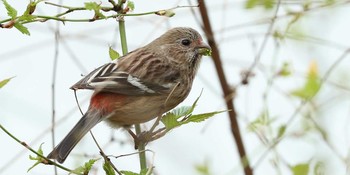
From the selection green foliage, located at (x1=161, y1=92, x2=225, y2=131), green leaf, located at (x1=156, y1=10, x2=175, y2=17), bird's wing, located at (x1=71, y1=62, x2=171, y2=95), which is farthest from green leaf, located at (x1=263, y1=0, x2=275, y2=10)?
green foliage, located at (x1=161, y1=92, x2=225, y2=131)

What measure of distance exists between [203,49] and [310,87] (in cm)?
96

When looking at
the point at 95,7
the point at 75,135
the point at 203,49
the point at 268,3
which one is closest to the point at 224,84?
the point at 203,49

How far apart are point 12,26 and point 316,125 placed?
2110mm

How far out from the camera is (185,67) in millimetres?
4715

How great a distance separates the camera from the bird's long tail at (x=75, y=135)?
3.25m

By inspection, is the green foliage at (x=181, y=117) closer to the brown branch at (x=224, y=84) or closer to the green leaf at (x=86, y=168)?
the green leaf at (x=86, y=168)

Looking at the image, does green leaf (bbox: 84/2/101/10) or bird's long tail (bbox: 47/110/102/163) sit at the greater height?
green leaf (bbox: 84/2/101/10)

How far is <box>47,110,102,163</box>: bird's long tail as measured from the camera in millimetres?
3254

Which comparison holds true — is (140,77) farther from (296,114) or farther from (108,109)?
(296,114)

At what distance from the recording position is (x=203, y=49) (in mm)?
4715

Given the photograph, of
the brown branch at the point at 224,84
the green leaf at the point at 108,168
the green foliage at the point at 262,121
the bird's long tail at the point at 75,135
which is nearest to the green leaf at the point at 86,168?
the green leaf at the point at 108,168

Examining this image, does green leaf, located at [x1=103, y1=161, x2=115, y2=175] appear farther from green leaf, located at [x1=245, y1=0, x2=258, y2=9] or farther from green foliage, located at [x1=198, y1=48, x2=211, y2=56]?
green foliage, located at [x1=198, y1=48, x2=211, y2=56]

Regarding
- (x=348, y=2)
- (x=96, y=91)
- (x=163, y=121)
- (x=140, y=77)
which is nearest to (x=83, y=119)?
(x=96, y=91)

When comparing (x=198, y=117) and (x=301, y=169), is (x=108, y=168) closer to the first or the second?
(x=198, y=117)
